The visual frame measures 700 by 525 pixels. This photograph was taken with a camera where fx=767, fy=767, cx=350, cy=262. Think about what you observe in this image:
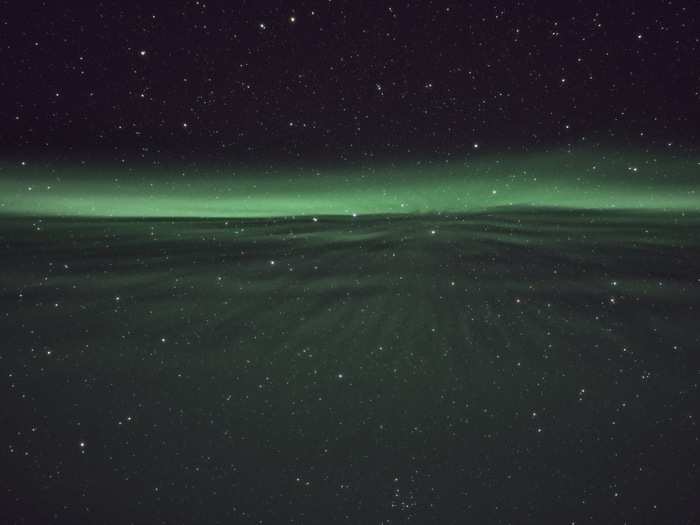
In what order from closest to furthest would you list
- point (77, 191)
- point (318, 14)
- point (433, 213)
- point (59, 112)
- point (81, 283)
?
point (318, 14) < point (59, 112) < point (77, 191) < point (433, 213) < point (81, 283)

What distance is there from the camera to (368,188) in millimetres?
1110

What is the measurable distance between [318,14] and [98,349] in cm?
186

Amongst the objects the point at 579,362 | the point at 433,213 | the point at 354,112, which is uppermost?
the point at 354,112

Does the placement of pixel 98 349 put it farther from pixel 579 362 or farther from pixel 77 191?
pixel 579 362

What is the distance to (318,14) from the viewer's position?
0.61m

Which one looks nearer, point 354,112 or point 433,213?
point 354,112

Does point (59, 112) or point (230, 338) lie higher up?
point (59, 112)

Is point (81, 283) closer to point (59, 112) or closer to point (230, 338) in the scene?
point (230, 338)

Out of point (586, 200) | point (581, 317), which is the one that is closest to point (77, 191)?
point (586, 200)

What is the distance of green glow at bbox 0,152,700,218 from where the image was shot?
1.00m

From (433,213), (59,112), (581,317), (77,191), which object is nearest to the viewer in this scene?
(59,112)

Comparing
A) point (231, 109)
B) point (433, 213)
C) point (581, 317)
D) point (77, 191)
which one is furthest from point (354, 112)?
point (581, 317)

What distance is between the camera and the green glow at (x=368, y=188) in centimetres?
100

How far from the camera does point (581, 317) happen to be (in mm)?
2236
